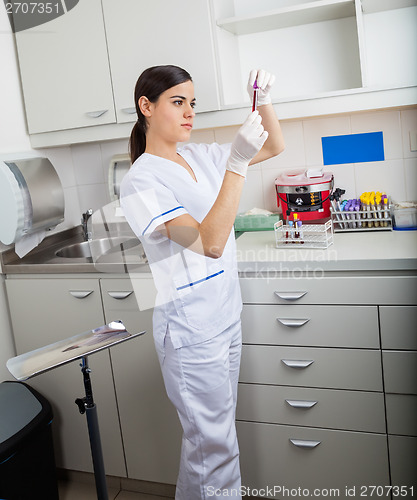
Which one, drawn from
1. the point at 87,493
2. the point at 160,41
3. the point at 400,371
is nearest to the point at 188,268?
the point at 400,371

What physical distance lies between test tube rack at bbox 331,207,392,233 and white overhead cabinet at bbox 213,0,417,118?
0.38 meters

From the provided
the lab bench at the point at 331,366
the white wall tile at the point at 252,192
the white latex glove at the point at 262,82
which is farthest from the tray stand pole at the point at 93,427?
the white wall tile at the point at 252,192

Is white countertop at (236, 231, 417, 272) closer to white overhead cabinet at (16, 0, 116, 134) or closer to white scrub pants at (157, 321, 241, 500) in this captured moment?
white scrub pants at (157, 321, 241, 500)

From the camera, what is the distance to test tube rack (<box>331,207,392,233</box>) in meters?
2.03

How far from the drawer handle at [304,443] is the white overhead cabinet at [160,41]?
119 cm

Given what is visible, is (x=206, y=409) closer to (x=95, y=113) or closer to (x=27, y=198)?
(x=27, y=198)

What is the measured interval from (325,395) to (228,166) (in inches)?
32.5

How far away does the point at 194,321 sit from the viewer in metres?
1.56

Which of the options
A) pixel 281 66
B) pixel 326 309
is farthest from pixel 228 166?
pixel 281 66

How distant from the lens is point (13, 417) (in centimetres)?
189

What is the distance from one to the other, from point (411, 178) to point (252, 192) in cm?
63

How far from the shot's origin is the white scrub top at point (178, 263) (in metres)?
1.47

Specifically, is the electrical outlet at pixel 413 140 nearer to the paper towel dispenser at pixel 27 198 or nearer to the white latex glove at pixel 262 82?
the white latex glove at pixel 262 82

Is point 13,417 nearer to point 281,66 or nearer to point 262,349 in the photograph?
point 262,349
